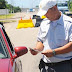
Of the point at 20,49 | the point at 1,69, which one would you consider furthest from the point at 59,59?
the point at 20,49

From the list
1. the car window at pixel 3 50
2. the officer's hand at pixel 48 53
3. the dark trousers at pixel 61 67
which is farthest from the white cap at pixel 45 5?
the car window at pixel 3 50

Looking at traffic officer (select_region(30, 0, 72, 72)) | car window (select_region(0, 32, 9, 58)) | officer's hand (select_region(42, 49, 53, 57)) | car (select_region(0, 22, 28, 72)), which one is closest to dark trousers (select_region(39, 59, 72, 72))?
traffic officer (select_region(30, 0, 72, 72))

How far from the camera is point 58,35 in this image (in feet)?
9.56

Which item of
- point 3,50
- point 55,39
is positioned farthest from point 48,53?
point 3,50

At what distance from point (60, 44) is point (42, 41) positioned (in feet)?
1.11

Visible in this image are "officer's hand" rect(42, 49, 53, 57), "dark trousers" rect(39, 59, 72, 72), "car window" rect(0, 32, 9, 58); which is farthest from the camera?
"car window" rect(0, 32, 9, 58)

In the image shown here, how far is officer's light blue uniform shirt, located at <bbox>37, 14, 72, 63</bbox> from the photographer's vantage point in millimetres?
2887

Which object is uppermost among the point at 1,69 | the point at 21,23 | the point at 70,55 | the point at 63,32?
the point at 63,32

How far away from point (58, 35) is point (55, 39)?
0.07 meters

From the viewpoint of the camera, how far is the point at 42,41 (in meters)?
3.16

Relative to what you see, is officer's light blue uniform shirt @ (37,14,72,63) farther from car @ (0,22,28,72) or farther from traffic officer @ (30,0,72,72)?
car @ (0,22,28,72)

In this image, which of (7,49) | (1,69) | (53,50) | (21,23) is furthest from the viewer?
(21,23)

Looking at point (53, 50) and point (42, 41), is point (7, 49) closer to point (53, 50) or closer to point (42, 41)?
point (42, 41)

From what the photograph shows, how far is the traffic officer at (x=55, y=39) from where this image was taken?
284 cm
